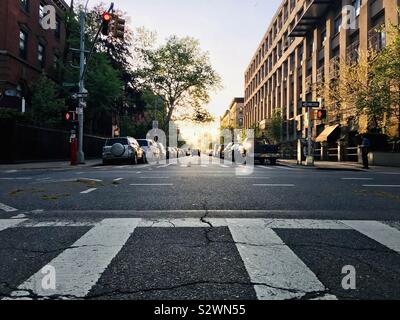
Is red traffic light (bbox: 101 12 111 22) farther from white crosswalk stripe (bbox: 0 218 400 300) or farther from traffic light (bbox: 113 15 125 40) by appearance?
white crosswalk stripe (bbox: 0 218 400 300)

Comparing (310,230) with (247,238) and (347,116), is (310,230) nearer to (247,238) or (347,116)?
(247,238)

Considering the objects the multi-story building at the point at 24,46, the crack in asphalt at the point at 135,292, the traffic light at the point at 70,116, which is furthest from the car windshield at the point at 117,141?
the crack in asphalt at the point at 135,292

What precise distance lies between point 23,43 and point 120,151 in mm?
13205

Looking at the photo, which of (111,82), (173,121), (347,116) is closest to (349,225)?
(347,116)

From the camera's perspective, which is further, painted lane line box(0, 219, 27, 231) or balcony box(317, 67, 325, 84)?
balcony box(317, 67, 325, 84)

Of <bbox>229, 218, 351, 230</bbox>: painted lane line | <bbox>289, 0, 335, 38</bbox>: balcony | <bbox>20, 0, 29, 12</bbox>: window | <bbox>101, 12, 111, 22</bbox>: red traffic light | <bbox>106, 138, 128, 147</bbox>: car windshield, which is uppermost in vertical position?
<bbox>289, 0, 335, 38</bbox>: balcony

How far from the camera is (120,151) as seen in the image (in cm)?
2067

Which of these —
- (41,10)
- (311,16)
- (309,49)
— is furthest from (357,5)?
(41,10)

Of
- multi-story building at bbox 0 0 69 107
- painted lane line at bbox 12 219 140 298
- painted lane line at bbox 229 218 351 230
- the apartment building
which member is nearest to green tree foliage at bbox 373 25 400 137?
the apartment building

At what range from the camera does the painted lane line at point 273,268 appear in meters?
2.21

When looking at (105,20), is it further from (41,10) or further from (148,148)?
(41,10)

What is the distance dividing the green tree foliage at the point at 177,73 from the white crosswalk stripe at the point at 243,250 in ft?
163

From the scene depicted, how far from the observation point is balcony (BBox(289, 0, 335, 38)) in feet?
106
